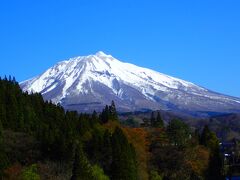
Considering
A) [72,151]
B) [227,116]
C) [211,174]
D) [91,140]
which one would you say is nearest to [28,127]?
[91,140]

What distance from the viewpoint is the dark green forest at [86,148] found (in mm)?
33031

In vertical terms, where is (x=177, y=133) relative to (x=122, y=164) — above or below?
above

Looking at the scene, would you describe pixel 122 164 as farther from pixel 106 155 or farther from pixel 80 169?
pixel 80 169

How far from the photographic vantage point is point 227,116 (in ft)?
508

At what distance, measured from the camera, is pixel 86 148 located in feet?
128

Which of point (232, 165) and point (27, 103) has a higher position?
point (27, 103)

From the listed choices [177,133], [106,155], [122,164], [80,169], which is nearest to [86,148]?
[106,155]

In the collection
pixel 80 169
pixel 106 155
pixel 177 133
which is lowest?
pixel 80 169

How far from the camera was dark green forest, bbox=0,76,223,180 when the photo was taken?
33031 millimetres

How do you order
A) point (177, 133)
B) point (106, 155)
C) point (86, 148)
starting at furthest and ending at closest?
point (177, 133) < point (86, 148) < point (106, 155)

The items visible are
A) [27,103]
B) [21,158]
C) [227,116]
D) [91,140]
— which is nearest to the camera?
[21,158]

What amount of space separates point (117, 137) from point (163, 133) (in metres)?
13.0

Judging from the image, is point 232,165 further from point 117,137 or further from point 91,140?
point 117,137

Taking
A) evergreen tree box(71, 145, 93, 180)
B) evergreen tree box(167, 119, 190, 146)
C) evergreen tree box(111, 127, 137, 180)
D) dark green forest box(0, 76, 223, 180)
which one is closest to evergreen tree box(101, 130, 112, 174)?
dark green forest box(0, 76, 223, 180)
